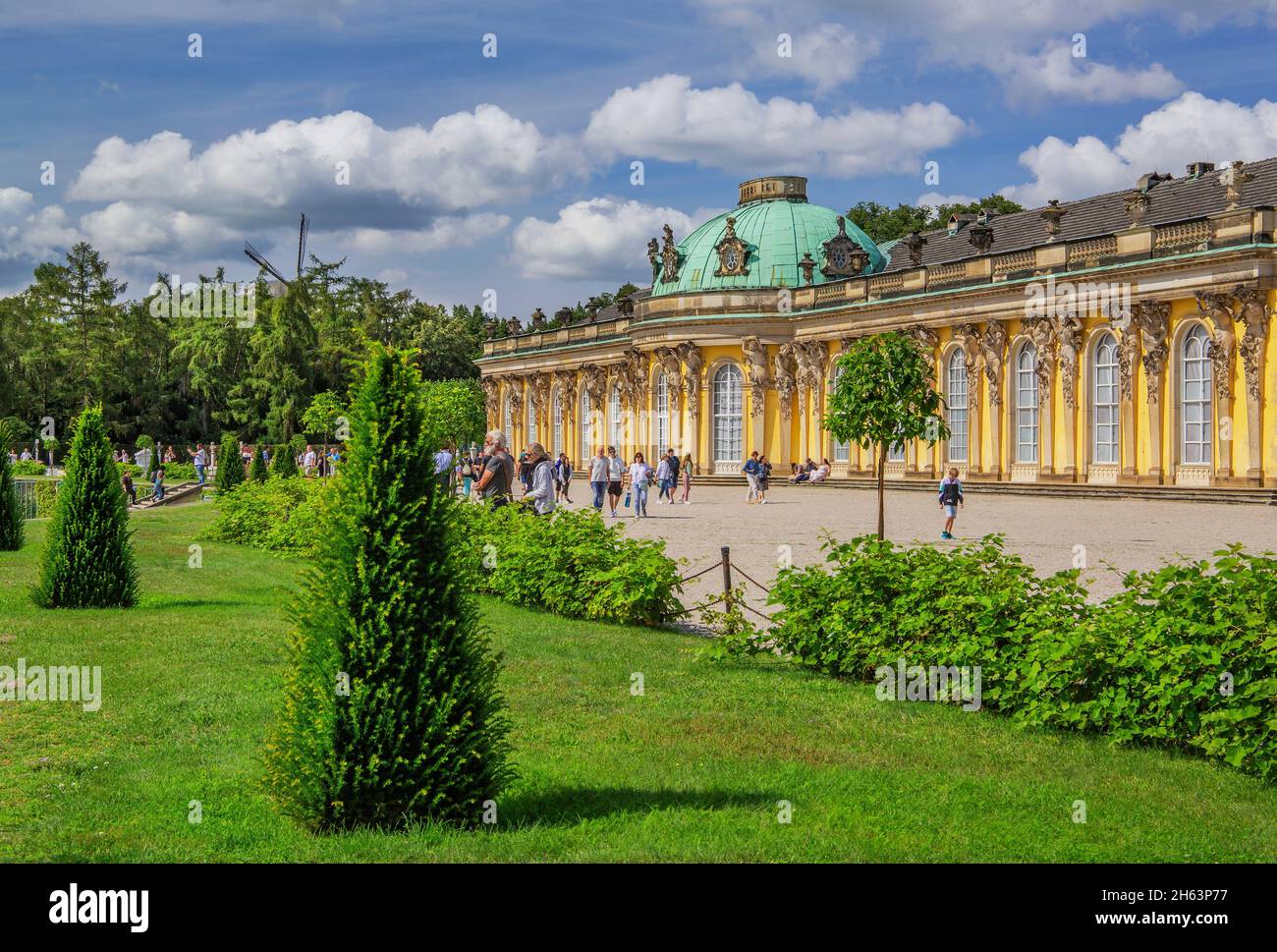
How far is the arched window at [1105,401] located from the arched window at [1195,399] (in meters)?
2.15

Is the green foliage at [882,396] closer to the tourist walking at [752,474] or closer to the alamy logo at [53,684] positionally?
the alamy logo at [53,684]

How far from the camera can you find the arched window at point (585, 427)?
2576 inches

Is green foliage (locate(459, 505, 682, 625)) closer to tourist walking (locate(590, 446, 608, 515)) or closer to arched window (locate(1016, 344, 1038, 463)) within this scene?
tourist walking (locate(590, 446, 608, 515))

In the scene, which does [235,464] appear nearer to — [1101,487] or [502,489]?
[502,489]

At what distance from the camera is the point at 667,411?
5591cm

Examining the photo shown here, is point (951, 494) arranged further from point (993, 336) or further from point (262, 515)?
point (993, 336)

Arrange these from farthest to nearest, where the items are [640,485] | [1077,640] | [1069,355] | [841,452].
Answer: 1. [841,452]
2. [1069,355]
3. [640,485]
4. [1077,640]

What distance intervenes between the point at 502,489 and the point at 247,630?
668 cm

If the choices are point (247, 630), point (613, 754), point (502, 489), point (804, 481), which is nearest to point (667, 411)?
point (804, 481)

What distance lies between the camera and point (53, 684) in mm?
9766

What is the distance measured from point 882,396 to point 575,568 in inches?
303

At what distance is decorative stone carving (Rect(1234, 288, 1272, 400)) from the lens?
111ft

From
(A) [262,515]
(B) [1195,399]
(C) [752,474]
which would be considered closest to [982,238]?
(B) [1195,399]
